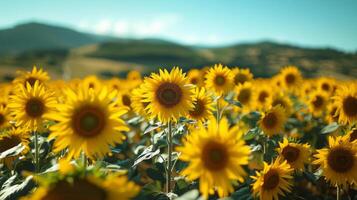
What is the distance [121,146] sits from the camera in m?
7.74

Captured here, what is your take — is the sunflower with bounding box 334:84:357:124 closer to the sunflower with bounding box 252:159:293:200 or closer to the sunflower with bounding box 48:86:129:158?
the sunflower with bounding box 252:159:293:200

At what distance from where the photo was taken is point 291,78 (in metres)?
11.5

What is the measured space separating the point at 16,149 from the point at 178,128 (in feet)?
7.18

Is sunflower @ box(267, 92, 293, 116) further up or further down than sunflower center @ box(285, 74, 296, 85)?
further down

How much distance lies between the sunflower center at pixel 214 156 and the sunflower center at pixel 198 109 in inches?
103

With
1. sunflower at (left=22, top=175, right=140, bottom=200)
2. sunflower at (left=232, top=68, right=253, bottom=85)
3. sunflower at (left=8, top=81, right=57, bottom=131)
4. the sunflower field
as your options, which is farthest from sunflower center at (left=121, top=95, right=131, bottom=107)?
sunflower at (left=22, top=175, right=140, bottom=200)

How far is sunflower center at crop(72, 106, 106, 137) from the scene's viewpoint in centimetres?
372

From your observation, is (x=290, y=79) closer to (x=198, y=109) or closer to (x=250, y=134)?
(x=250, y=134)

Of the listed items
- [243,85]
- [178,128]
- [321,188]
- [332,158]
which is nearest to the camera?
[332,158]

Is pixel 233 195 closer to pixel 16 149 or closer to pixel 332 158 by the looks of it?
pixel 332 158

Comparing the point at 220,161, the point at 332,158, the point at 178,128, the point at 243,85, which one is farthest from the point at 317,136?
the point at 220,161

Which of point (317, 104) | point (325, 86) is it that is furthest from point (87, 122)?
point (325, 86)

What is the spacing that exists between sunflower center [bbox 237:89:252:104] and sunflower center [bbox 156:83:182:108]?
141 inches

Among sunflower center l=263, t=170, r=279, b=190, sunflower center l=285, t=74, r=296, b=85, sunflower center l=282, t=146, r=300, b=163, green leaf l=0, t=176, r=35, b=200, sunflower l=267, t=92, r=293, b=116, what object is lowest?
green leaf l=0, t=176, r=35, b=200
